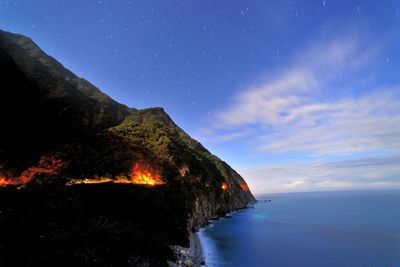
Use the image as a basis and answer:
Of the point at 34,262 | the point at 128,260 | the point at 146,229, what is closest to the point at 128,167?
the point at 146,229

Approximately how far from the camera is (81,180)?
43.7 m

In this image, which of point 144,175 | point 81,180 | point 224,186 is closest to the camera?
point 81,180

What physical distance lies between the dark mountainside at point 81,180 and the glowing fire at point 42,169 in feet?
0.78

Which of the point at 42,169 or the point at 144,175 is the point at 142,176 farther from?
the point at 42,169

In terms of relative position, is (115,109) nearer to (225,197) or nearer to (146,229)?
(225,197)

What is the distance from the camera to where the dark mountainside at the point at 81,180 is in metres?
18.3

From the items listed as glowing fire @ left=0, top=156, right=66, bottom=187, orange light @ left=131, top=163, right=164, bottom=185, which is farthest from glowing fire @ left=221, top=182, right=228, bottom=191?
glowing fire @ left=0, top=156, right=66, bottom=187

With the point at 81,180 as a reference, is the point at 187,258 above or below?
below

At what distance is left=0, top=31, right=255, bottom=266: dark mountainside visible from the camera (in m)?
18.3

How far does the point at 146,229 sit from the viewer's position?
32094 millimetres

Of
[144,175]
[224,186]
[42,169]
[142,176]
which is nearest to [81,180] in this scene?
[142,176]

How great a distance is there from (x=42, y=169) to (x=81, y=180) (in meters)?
11.9

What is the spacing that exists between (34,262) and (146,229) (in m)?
17.8

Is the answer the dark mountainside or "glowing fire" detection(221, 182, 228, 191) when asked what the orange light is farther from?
"glowing fire" detection(221, 182, 228, 191)
